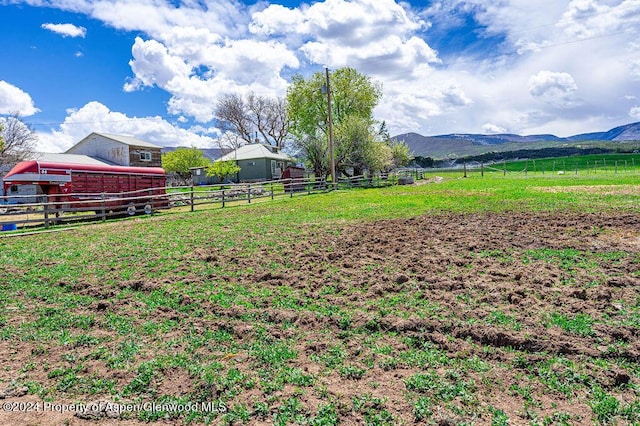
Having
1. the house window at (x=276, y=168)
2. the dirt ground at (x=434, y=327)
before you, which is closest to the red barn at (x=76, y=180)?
the dirt ground at (x=434, y=327)

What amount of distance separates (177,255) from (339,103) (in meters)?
37.8

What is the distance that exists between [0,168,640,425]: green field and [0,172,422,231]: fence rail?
28.6 feet

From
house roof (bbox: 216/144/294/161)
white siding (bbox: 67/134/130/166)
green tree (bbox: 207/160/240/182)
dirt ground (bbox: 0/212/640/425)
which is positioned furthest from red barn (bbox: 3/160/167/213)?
house roof (bbox: 216/144/294/161)

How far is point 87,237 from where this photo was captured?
1101 cm

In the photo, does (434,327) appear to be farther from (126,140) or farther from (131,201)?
(126,140)

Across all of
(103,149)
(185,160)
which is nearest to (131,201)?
(103,149)

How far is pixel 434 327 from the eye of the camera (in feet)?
12.7

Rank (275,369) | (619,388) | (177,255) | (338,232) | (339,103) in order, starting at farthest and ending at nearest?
(339,103)
(338,232)
(177,255)
(275,369)
(619,388)

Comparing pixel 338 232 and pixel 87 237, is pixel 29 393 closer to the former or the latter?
pixel 338 232

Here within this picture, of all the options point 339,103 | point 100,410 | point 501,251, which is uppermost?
point 339,103

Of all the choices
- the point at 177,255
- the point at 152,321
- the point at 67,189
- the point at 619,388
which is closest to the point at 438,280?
the point at 619,388

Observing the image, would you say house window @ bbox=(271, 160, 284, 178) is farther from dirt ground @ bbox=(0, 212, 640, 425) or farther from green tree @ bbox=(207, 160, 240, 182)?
dirt ground @ bbox=(0, 212, 640, 425)

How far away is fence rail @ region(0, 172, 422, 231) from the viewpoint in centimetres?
1500

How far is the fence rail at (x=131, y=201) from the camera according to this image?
15.0 meters
